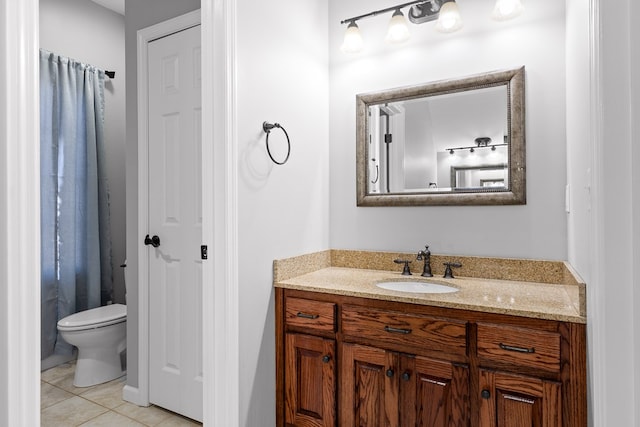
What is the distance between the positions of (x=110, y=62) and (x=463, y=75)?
9.96 feet

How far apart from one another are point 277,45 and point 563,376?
182cm

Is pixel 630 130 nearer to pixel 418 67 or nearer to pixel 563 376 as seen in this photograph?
pixel 563 376

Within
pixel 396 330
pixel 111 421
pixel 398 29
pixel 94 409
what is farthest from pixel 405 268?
pixel 94 409

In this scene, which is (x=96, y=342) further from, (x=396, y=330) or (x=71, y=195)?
(x=396, y=330)

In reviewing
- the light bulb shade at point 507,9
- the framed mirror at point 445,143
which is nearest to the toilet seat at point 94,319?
the framed mirror at point 445,143

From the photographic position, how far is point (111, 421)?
2.13 m

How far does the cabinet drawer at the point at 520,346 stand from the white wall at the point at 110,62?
10.1 ft

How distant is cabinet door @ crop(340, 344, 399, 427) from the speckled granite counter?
256 millimetres

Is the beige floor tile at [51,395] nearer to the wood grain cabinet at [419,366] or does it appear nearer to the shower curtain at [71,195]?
the shower curtain at [71,195]

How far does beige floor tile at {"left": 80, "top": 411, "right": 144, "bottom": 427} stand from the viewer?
210 cm

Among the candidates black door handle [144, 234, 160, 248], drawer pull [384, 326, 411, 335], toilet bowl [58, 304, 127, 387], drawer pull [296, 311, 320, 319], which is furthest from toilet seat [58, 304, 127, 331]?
drawer pull [384, 326, 411, 335]

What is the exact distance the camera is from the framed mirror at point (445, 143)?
1.87m

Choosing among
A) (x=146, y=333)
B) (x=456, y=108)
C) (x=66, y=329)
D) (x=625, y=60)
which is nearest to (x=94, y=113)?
(x=66, y=329)

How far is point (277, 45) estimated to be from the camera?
73.6 inches
